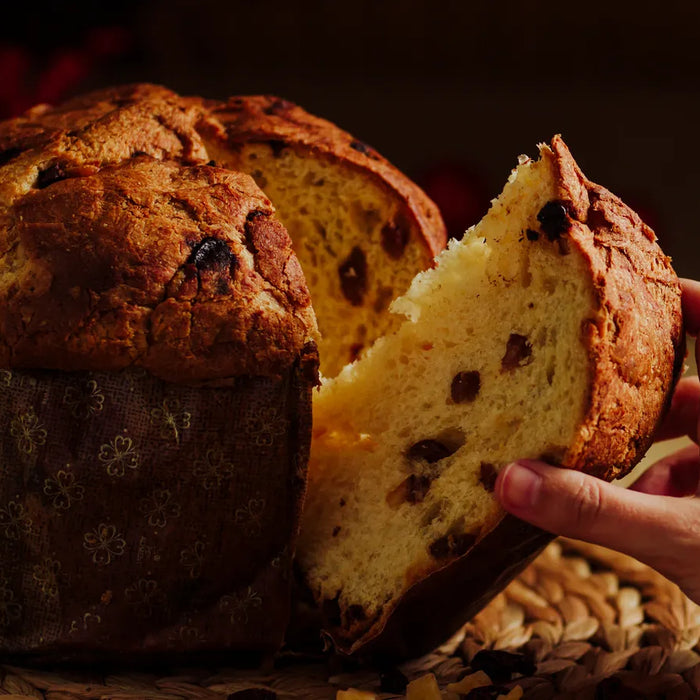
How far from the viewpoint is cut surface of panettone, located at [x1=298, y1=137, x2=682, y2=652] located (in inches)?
73.2

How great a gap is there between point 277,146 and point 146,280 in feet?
2.32

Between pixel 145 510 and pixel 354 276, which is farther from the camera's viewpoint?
pixel 354 276

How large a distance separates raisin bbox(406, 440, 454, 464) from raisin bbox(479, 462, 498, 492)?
0.09m

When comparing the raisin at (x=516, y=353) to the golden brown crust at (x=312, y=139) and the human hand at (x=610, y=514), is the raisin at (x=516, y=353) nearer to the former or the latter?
the human hand at (x=610, y=514)

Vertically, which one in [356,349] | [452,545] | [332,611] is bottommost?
[332,611]

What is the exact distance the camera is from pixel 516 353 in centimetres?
196

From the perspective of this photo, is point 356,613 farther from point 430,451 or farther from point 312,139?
point 312,139

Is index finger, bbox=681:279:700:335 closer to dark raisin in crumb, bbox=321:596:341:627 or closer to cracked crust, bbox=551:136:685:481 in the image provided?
cracked crust, bbox=551:136:685:481

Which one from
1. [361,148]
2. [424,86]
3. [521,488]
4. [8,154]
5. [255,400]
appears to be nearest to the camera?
[521,488]

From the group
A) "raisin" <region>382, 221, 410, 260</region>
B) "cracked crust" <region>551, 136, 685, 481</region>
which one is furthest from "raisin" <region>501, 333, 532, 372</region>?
"raisin" <region>382, 221, 410, 260</region>

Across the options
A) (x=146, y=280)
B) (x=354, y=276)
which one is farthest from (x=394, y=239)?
(x=146, y=280)

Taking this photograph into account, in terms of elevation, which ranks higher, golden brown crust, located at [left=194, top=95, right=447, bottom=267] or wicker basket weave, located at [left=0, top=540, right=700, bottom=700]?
golden brown crust, located at [left=194, top=95, right=447, bottom=267]

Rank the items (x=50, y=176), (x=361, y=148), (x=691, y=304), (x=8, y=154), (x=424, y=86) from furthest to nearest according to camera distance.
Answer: (x=424, y=86) → (x=361, y=148) → (x=691, y=304) → (x=8, y=154) → (x=50, y=176)

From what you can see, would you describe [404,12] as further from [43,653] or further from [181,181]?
[43,653]
